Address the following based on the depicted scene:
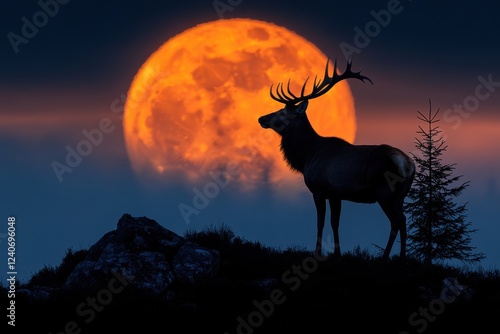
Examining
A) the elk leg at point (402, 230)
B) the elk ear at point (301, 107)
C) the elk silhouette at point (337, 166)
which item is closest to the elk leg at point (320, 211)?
the elk silhouette at point (337, 166)

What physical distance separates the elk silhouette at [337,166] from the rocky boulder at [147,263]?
349 centimetres

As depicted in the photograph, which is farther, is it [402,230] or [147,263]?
[402,230]

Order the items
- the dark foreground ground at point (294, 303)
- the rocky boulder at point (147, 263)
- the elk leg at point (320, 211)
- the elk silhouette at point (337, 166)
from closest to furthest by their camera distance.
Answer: the dark foreground ground at point (294, 303), the rocky boulder at point (147, 263), the elk silhouette at point (337, 166), the elk leg at point (320, 211)

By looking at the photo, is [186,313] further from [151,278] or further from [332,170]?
[332,170]

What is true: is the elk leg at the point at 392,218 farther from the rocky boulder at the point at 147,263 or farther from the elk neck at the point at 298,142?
the rocky boulder at the point at 147,263

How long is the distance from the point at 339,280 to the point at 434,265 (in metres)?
2.83

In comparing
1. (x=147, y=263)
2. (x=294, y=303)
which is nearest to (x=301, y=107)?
(x=147, y=263)

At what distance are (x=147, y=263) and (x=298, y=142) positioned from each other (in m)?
5.79

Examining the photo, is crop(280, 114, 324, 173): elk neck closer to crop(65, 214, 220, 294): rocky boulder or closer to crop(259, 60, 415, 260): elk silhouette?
crop(259, 60, 415, 260): elk silhouette

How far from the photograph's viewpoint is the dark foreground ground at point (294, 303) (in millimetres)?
13305

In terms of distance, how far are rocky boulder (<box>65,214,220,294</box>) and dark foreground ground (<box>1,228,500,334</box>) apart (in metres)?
0.37

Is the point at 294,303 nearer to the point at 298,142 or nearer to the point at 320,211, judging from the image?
the point at 320,211

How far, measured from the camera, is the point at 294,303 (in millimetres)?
14445

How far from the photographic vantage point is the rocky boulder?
15578mm
